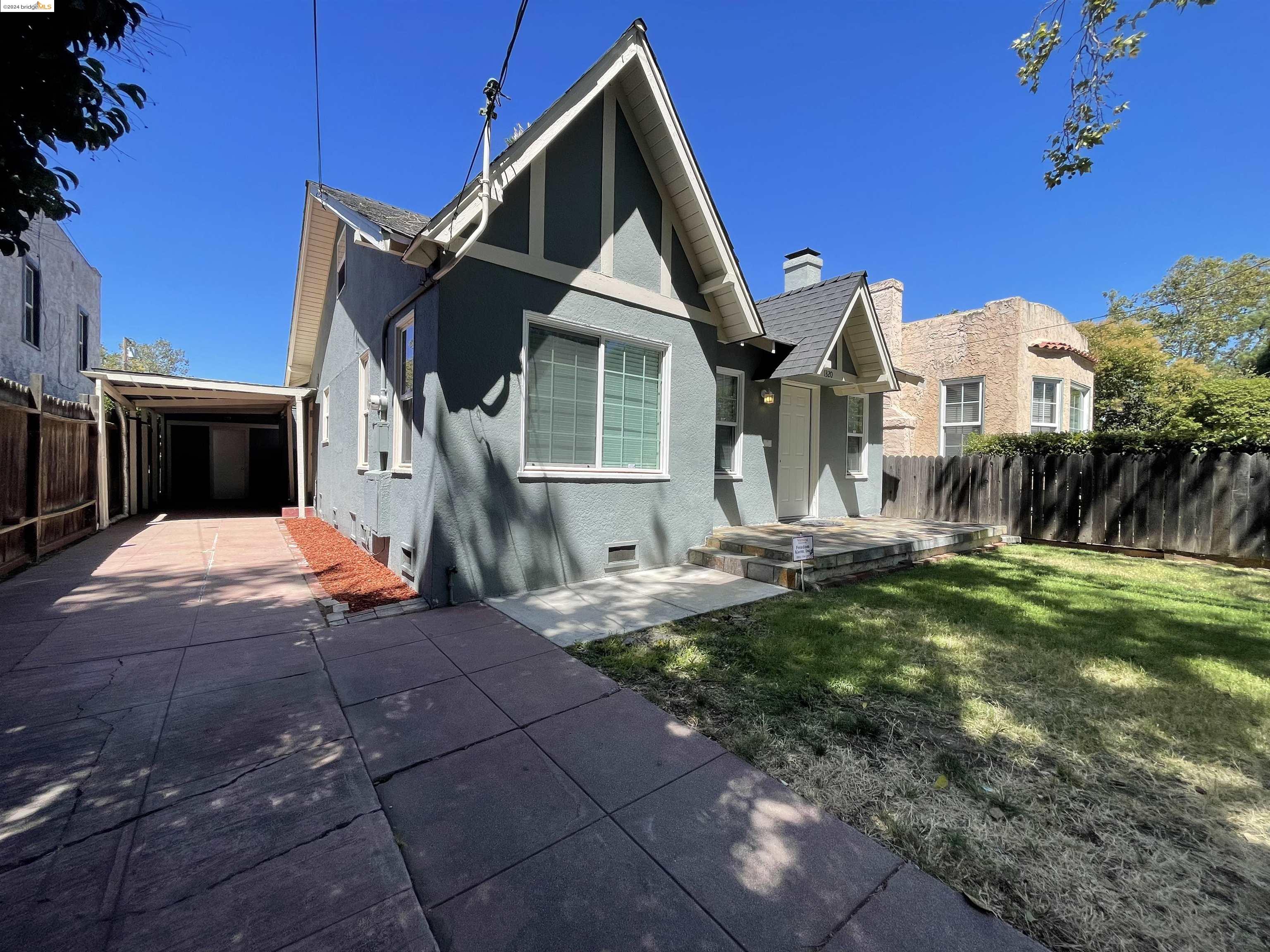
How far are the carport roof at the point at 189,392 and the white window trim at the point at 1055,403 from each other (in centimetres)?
1924

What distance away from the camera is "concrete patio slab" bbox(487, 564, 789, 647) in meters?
4.99

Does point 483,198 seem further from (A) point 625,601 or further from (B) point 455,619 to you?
(A) point 625,601

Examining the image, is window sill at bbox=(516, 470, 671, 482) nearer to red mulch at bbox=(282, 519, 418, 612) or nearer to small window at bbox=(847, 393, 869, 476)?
Answer: red mulch at bbox=(282, 519, 418, 612)

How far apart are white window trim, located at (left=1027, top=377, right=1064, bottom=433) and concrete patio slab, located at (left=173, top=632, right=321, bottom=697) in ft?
57.4

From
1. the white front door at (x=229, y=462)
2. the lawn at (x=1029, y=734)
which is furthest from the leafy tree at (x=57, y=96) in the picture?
the white front door at (x=229, y=462)

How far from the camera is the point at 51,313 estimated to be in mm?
11758

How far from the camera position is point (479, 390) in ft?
18.5

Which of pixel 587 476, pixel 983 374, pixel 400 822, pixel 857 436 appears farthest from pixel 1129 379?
pixel 400 822

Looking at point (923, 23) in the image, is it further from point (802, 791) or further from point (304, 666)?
point (304, 666)

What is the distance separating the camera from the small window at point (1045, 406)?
1482cm

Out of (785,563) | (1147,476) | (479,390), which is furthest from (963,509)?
(479,390)

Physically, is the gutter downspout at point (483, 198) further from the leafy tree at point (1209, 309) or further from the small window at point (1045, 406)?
the leafy tree at point (1209, 309)

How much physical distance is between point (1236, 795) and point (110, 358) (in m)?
71.5

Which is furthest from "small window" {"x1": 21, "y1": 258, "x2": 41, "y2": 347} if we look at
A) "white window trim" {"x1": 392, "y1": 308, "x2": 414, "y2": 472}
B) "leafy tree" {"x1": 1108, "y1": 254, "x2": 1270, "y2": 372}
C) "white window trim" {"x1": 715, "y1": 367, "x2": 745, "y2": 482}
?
"leafy tree" {"x1": 1108, "y1": 254, "x2": 1270, "y2": 372}
